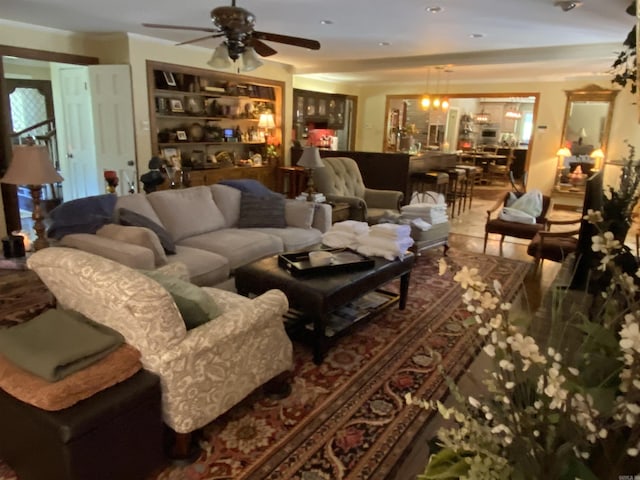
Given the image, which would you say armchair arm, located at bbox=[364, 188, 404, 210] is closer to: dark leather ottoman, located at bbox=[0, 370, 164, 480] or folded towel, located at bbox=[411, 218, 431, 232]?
folded towel, located at bbox=[411, 218, 431, 232]

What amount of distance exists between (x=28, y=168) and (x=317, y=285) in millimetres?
2518

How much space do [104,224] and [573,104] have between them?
8622mm

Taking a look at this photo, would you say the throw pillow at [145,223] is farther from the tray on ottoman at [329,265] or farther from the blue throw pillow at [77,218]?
the tray on ottoman at [329,265]

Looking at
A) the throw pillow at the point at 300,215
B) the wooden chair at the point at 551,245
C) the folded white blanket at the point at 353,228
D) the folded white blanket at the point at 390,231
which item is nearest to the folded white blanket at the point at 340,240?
the folded white blanket at the point at 353,228

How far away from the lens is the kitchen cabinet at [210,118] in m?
6.10

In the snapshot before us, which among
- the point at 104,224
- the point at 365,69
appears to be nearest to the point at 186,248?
the point at 104,224

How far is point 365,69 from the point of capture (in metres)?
7.16

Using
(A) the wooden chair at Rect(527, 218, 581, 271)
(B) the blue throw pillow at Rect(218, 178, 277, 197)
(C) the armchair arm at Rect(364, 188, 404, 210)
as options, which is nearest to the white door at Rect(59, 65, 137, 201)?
(B) the blue throw pillow at Rect(218, 178, 277, 197)

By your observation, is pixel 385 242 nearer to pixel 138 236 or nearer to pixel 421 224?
pixel 421 224

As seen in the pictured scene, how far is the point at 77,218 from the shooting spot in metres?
3.17

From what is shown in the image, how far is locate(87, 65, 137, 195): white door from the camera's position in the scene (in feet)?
17.7

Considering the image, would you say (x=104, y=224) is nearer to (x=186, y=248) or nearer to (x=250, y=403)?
(x=186, y=248)

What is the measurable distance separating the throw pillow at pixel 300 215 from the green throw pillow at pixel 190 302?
2.31m

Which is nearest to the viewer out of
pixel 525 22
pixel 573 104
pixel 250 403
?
pixel 250 403
